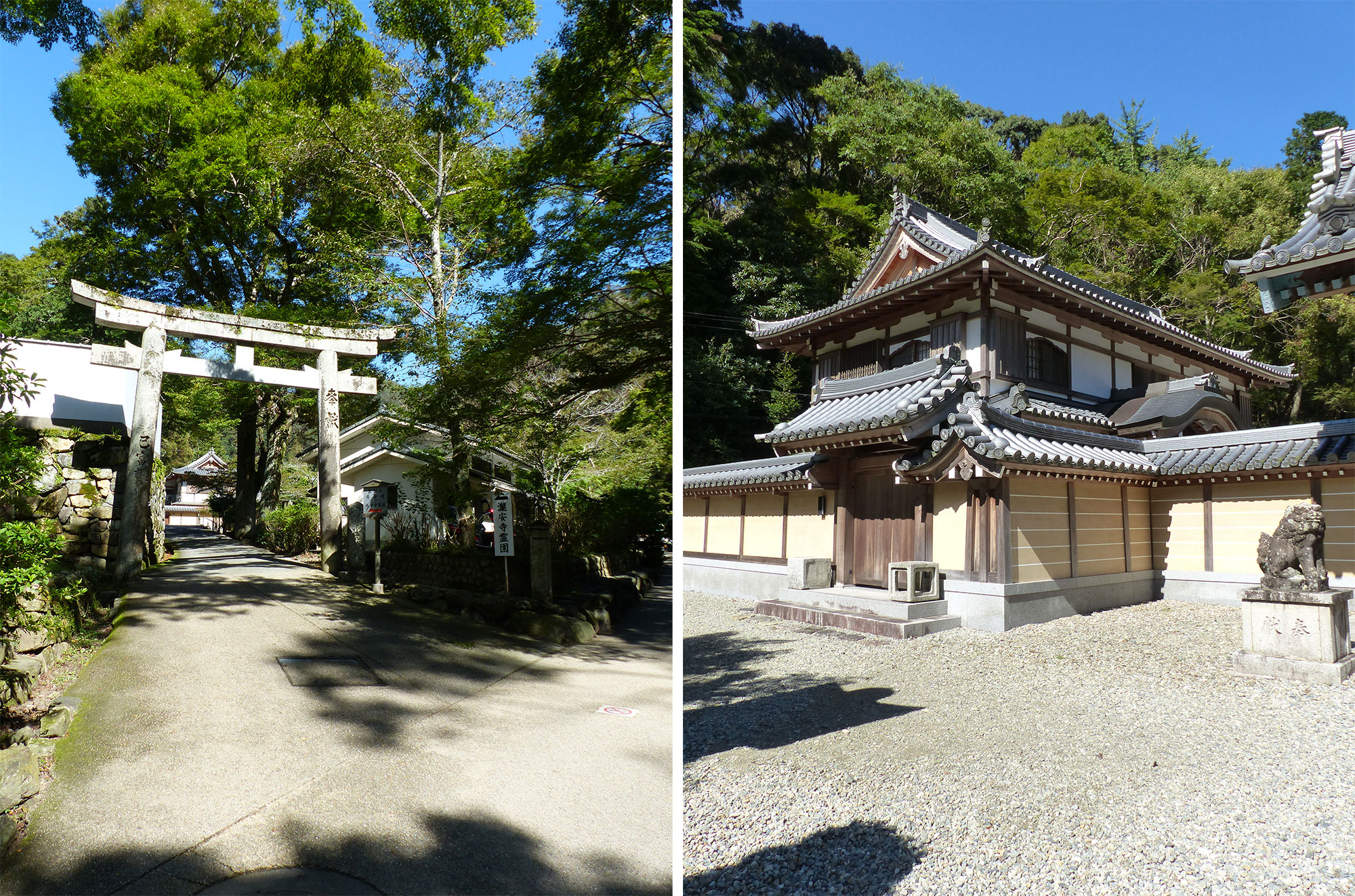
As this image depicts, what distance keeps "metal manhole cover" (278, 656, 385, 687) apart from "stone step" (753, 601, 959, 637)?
2.12 metres

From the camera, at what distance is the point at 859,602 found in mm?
1933

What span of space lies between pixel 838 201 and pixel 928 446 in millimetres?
1059

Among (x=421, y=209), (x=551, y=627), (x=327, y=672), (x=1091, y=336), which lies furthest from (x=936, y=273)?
(x=421, y=209)

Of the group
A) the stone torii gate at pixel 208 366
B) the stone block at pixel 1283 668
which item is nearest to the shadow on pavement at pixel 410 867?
the stone block at pixel 1283 668

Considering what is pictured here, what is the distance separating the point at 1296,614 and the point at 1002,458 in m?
1.24

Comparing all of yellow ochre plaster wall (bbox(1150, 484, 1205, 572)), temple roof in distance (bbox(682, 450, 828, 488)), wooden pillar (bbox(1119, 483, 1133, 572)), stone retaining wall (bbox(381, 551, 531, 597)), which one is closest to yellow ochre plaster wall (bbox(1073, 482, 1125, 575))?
wooden pillar (bbox(1119, 483, 1133, 572))

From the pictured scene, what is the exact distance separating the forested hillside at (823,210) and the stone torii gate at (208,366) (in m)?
5.42

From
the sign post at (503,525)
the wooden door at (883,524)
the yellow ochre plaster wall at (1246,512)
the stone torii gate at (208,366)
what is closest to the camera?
the wooden door at (883,524)

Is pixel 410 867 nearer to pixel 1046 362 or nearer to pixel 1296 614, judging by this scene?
pixel 1296 614

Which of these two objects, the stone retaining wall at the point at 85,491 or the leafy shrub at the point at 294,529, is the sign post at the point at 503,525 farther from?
the leafy shrub at the point at 294,529

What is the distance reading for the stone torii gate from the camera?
5375mm

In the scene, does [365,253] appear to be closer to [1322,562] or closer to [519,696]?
[519,696]

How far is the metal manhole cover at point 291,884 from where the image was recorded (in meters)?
1.56

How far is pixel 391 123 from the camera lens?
6.14 meters
